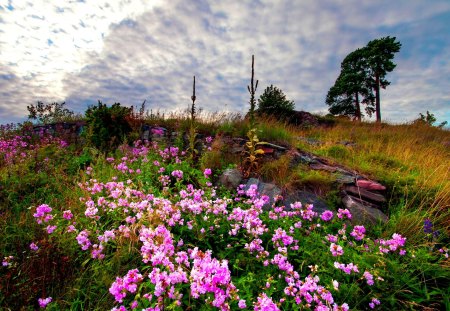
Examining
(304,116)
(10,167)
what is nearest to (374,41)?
Answer: (304,116)

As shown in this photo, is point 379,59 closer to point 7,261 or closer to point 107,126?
point 107,126

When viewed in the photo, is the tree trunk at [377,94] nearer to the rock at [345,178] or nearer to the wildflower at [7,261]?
the rock at [345,178]

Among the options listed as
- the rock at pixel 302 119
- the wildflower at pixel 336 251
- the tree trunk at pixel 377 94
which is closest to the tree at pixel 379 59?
the tree trunk at pixel 377 94

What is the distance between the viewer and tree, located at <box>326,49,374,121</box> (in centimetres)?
2480

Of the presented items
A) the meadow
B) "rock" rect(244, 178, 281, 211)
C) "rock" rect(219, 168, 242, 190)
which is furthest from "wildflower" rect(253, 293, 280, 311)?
"rock" rect(219, 168, 242, 190)

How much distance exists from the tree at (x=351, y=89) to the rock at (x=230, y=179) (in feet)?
72.8

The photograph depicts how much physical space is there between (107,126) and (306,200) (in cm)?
688

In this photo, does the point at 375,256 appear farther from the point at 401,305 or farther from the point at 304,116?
the point at 304,116

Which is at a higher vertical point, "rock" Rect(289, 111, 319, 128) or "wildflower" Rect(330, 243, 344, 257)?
"rock" Rect(289, 111, 319, 128)

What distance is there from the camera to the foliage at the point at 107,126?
26.9 ft

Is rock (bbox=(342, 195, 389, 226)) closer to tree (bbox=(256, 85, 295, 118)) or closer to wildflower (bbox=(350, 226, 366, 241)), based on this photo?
wildflower (bbox=(350, 226, 366, 241))

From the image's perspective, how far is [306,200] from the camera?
4809 mm

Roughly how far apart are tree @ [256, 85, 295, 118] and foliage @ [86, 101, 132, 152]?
9.96 m

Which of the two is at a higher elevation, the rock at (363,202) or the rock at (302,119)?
the rock at (302,119)
